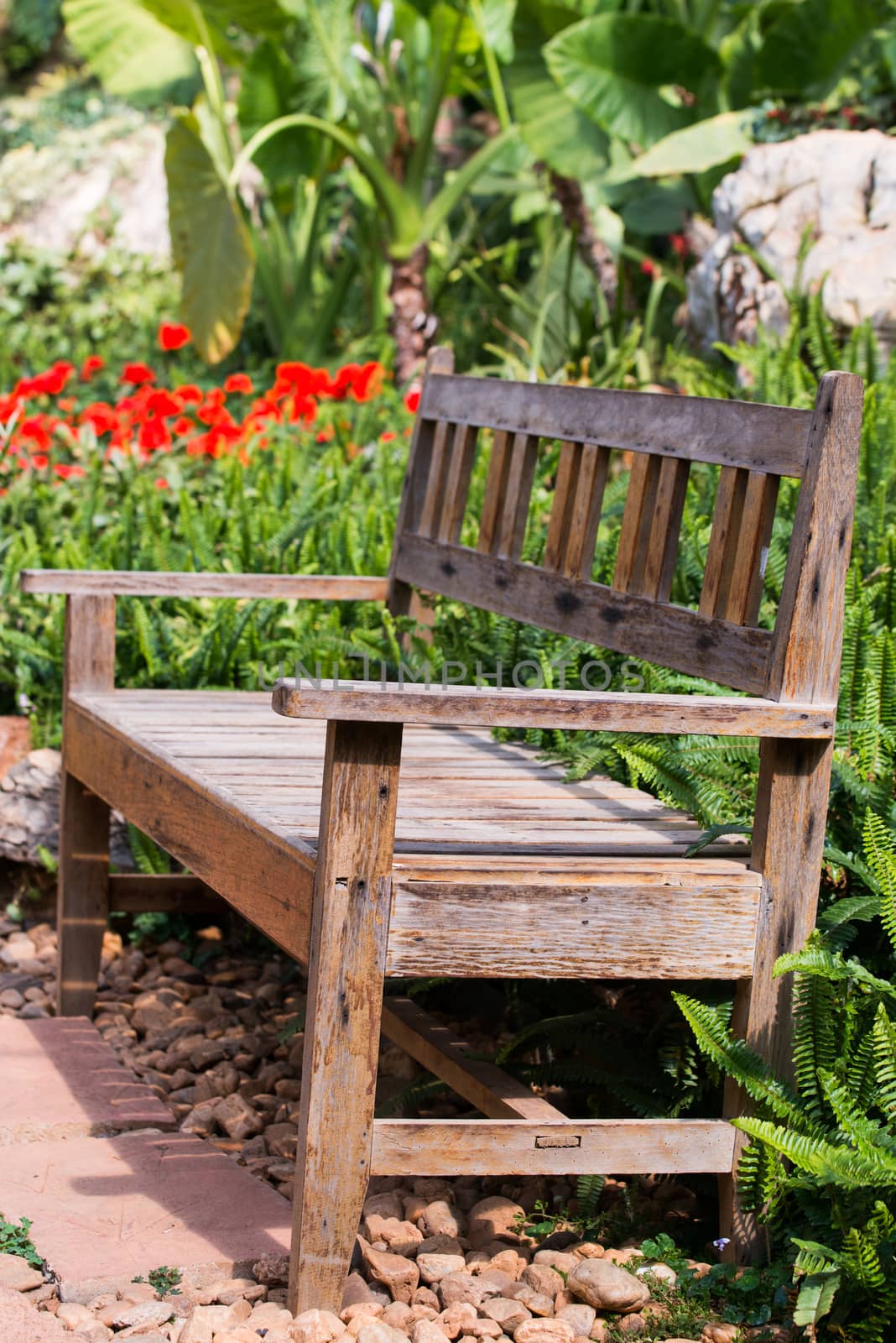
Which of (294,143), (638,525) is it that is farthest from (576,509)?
(294,143)

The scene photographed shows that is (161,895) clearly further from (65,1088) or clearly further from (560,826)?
(560,826)

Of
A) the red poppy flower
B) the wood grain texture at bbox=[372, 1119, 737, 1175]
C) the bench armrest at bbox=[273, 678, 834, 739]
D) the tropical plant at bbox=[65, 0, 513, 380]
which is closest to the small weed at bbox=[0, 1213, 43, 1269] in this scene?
the wood grain texture at bbox=[372, 1119, 737, 1175]

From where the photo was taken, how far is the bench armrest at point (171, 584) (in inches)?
110

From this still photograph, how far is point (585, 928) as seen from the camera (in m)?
1.87

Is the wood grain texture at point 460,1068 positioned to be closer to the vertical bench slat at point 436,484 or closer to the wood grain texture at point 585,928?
the wood grain texture at point 585,928

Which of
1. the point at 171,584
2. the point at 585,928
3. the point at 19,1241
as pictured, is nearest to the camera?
the point at 585,928

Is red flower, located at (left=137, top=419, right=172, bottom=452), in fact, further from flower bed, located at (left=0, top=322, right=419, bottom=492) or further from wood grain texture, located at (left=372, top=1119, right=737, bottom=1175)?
wood grain texture, located at (left=372, top=1119, right=737, bottom=1175)

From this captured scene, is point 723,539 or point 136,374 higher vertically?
point 136,374

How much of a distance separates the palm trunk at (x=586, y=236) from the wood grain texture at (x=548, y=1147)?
17.8 feet

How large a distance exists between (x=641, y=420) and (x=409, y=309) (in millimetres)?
4828

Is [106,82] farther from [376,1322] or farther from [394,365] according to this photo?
[376,1322]

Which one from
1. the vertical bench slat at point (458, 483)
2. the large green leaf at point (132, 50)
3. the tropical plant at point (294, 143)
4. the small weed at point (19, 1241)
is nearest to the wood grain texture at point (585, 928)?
the small weed at point (19, 1241)

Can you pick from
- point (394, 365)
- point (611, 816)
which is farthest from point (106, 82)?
point (611, 816)

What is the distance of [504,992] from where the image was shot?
9.73 ft
